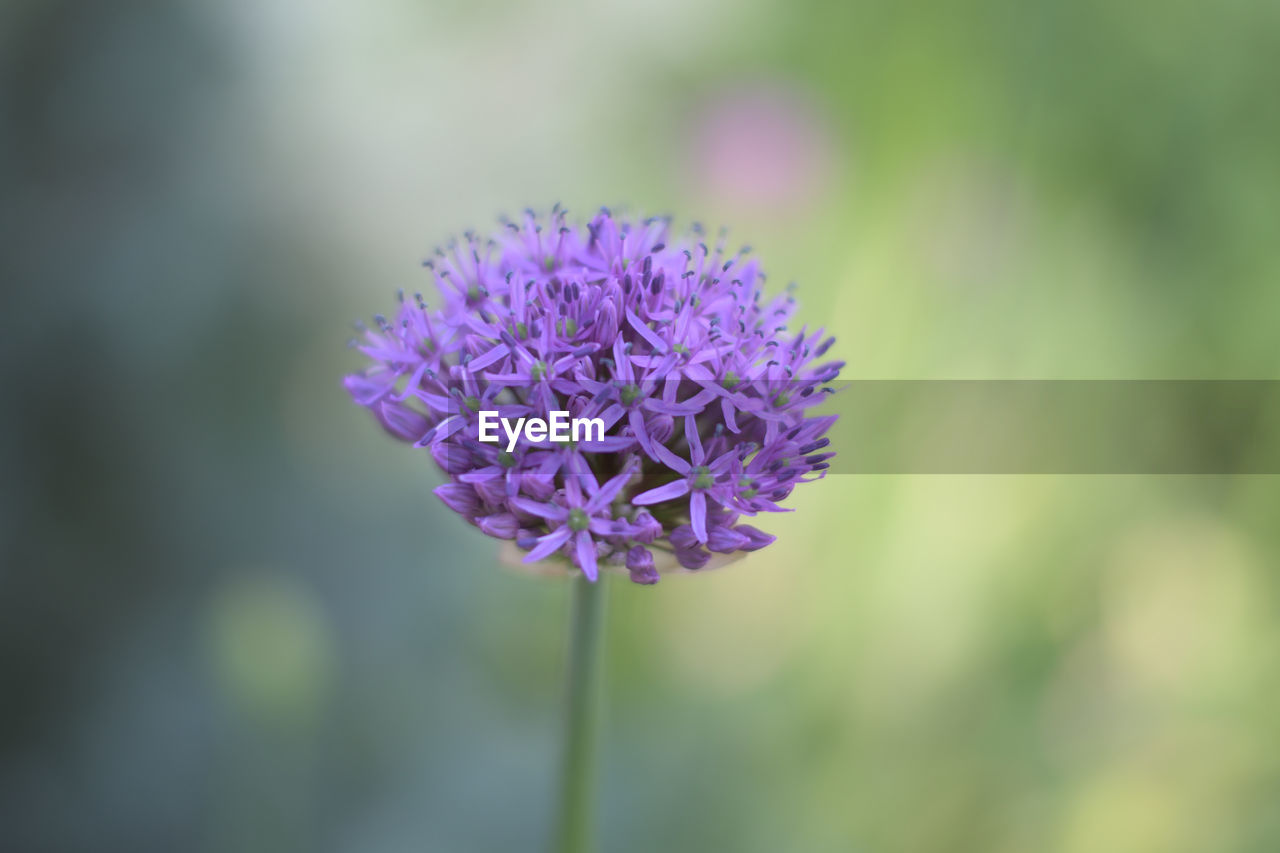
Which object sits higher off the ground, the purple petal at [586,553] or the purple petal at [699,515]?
the purple petal at [699,515]

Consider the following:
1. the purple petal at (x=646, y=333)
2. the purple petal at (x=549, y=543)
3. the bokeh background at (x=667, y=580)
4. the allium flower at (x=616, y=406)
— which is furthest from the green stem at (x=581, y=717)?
the bokeh background at (x=667, y=580)

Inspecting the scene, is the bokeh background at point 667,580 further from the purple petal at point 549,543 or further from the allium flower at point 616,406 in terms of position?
the purple petal at point 549,543

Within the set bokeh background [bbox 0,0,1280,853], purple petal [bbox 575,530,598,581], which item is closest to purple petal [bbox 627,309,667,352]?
purple petal [bbox 575,530,598,581]

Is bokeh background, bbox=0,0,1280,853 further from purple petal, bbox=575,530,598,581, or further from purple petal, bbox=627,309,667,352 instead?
purple petal, bbox=627,309,667,352

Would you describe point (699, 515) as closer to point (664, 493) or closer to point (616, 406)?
point (664, 493)

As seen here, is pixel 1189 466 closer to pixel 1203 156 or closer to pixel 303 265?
pixel 1203 156

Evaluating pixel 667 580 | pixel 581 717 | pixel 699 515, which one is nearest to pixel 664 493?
pixel 699 515
